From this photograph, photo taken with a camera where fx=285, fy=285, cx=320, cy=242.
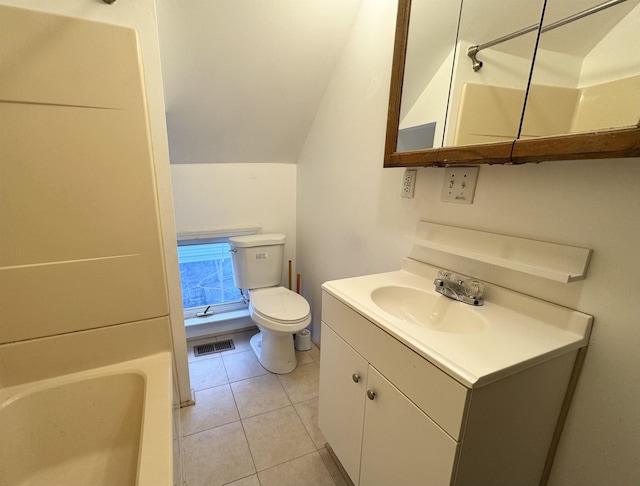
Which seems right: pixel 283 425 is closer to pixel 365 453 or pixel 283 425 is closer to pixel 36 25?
pixel 365 453

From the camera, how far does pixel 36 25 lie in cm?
92

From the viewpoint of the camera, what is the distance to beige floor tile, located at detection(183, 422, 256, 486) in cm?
127

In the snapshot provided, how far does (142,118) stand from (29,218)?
531 mm

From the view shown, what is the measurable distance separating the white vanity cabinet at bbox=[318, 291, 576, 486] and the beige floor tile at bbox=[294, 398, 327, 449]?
43 centimetres

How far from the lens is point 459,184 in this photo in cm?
108

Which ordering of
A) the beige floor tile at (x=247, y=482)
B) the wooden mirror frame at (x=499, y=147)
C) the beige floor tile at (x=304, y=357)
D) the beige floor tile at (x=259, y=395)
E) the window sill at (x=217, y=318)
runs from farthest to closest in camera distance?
the window sill at (x=217, y=318) < the beige floor tile at (x=304, y=357) < the beige floor tile at (x=259, y=395) < the beige floor tile at (x=247, y=482) < the wooden mirror frame at (x=499, y=147)

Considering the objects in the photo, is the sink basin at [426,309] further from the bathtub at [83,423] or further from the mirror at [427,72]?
the bathtub at [83,423]

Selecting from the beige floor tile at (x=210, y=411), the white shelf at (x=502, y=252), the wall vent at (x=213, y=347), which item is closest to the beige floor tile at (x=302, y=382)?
the beige floor tile at (x=210, y=411)

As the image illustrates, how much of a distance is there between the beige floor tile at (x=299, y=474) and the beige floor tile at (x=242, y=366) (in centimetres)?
66

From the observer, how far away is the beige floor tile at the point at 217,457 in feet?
4.16

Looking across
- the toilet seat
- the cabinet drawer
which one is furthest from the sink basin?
the toilet seat

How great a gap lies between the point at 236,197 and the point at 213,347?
1.19 meters

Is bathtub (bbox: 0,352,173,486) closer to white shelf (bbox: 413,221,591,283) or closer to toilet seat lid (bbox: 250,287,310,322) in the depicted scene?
toilet seat lid (bbox: 250,287,310,322)

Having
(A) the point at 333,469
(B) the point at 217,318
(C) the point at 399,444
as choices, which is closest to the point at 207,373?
(B) the point at 217,318
